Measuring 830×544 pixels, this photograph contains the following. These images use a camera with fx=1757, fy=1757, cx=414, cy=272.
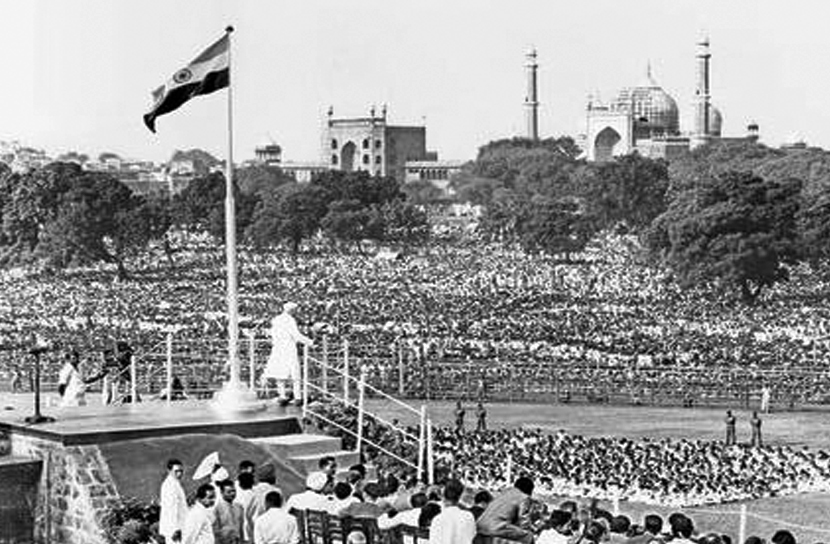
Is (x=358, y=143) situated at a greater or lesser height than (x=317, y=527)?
greater

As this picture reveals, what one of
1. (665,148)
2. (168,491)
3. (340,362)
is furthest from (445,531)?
(665,148)

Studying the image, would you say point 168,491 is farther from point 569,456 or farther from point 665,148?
point 665,148

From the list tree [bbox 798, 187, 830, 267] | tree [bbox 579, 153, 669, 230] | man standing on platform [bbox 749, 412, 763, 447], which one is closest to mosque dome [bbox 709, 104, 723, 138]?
tree [bbox 579, 153, 669, 230]

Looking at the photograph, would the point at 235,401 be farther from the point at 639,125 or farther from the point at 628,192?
the point at 639,125

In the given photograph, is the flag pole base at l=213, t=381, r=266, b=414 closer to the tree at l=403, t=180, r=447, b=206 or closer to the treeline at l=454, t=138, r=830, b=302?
the treeline at l=454, t=138, r=830, b=302

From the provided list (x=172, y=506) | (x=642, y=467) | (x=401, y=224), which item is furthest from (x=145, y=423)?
(x=401, y=224)

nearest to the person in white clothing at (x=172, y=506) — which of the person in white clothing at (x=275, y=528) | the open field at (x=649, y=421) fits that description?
the person in white clothing at (x=275, y=528)
